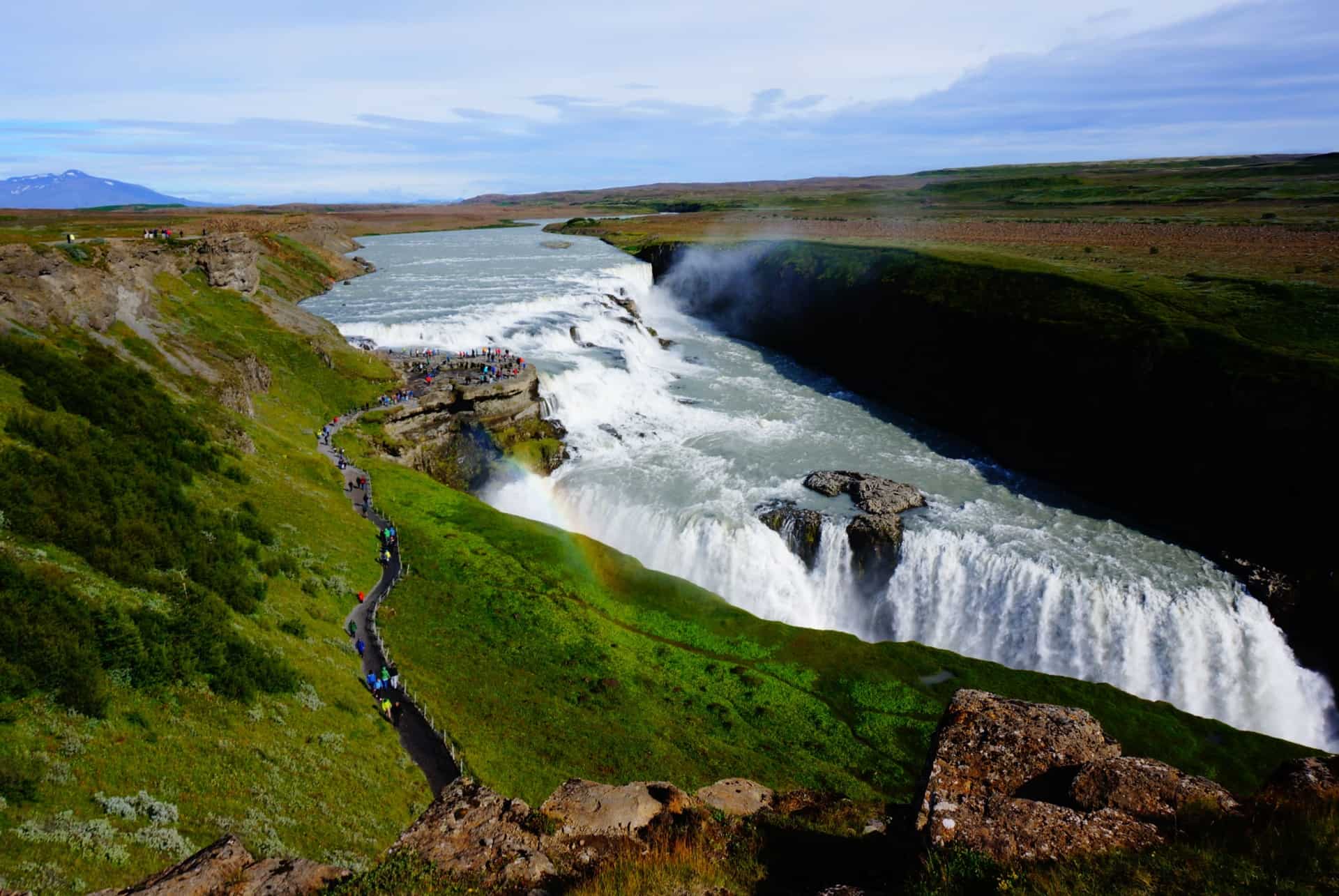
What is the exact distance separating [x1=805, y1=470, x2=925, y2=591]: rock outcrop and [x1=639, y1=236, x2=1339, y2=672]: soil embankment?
1381cm

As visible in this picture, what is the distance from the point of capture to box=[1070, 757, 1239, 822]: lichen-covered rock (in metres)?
8.34

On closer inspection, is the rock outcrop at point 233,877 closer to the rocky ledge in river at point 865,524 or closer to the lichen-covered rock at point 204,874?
the lichen-covered rock at point 204,874

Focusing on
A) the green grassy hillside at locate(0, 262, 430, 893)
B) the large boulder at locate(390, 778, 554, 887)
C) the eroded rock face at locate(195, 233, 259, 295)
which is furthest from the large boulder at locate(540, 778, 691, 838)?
the eroded rock face at locate(195, 233, 259, 295)

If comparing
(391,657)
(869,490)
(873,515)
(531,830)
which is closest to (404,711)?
(391,657)

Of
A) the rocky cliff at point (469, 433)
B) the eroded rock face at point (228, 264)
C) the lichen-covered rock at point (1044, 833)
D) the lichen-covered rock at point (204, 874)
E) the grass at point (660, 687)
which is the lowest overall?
the grass at point (660, 687)

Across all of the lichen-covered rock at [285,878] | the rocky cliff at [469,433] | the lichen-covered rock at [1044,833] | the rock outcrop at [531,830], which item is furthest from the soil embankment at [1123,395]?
the lichen-covered rock at [285,878]

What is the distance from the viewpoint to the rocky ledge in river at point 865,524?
138ft

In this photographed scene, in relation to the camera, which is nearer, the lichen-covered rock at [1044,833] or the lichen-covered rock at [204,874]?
the lichen-covered rock at [1044,833]

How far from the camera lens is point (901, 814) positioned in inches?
465

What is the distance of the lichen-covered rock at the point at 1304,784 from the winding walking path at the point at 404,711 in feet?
64.5

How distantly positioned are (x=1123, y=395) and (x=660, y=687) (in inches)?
1802

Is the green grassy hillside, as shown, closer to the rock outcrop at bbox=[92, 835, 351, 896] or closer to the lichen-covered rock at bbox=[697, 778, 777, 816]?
the rock outcrop at bbox=[92, 835, 351, 896]

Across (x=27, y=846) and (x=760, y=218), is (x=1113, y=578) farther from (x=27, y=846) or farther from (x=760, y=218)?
(x=760, y=218)

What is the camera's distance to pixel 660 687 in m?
30.4
